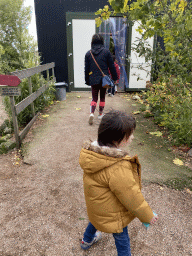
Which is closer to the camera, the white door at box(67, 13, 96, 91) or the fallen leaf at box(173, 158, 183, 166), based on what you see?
the fallen leaf at box(173, 158, 183, 166)

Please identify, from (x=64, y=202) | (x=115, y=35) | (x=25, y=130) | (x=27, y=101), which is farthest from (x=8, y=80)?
(x=115, y=35)

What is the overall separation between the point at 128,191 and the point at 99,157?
0.27m

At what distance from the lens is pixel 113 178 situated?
1.36 m

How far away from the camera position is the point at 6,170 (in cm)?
324

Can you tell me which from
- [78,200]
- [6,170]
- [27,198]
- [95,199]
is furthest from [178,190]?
[6,170]

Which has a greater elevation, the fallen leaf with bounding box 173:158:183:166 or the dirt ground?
the fallen leaf with bounding box 173:158:183:166

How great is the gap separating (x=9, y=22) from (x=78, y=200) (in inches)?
292

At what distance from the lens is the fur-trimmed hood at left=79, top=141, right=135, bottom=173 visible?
1.36 m

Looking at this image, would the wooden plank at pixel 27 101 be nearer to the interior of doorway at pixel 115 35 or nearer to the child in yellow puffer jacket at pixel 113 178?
the child in yellow puffer jacket at pixel 113 178

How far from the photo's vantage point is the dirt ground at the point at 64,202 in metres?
2.02

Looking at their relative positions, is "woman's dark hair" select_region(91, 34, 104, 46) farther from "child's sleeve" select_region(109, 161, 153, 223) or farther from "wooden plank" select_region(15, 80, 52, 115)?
"child's sleeve" select_region(109, 161, 153, 223)

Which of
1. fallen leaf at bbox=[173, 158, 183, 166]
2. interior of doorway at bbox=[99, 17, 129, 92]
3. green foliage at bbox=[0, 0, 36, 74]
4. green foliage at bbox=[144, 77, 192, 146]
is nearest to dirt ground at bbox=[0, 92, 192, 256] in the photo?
fallen leaf at bbox=[173, 158, 183, 166]

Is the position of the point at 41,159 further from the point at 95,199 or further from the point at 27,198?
the point at 95,199

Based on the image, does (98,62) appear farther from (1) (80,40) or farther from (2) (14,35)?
(2) (14,35)
